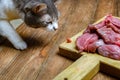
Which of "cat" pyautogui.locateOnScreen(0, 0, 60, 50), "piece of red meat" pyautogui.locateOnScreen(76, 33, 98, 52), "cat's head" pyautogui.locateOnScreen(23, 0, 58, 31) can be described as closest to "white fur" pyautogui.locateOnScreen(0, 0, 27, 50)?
"cat" pyautogui.locateOnScreen(0, 0, 60, 50)

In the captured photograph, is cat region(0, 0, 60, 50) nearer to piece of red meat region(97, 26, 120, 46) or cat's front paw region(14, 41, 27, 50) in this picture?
cat's front paw region(14, 41, 27, 50)

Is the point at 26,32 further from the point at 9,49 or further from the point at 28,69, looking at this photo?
the point at 28,69

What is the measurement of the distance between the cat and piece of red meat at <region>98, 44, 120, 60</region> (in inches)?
11.9

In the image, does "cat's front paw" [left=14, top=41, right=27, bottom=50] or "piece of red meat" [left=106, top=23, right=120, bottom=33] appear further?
"cat's front paw" [left=14, top=41, right=27, bottom=50]

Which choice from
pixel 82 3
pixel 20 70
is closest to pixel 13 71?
pixel 20 70

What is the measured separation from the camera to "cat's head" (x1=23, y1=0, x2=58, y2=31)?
1.26 metres

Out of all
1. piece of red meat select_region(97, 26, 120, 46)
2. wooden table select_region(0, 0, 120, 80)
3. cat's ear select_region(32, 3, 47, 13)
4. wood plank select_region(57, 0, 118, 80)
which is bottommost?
wooden table select_region(0, 0, 120, 80)

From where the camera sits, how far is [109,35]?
123 cm

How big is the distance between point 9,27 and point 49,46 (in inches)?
10.4

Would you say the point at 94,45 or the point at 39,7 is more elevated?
the point at 39,7

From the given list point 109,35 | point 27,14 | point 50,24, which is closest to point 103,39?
point 109,35

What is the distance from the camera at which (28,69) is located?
1.24m

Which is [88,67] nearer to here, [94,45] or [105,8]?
[94,45]

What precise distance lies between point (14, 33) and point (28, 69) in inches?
12.3
